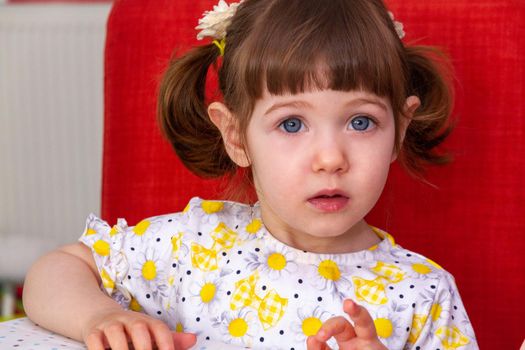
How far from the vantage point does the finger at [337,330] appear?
0.80 m

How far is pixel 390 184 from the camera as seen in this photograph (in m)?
1.31

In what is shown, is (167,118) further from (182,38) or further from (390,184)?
(390,184)

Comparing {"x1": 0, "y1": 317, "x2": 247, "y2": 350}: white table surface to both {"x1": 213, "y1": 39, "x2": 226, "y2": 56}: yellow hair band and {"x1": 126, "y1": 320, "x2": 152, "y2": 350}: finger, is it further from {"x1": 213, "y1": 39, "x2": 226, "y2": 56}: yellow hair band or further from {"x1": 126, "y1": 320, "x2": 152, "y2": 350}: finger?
{"x1": 213, "y1": 39, "x2": 226, "y2": 56}: yellow hair band

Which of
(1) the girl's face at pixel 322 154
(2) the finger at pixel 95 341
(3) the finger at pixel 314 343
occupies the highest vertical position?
(1) the girl's face at pixel 322 154

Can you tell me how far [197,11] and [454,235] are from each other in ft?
1.72

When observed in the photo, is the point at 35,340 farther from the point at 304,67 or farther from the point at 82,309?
the point at 304,67

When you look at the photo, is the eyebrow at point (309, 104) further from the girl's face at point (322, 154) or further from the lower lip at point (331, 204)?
the lower lip at point (331, 204)

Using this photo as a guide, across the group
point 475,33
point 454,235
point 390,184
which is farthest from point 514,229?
point 475,33

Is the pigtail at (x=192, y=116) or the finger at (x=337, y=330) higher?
the pigtail at (x=192, y=116)

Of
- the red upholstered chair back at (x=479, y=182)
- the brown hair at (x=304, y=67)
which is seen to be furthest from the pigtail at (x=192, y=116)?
the red upholstered chair back at (x=479, y=182)

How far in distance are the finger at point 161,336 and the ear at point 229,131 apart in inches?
11.2

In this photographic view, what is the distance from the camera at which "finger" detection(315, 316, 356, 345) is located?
803 millimetres

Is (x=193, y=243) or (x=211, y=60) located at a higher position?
(x=211, y=60)

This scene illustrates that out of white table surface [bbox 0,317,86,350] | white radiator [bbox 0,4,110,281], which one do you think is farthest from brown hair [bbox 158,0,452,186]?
white radiator [bbox 0,4,110,281]
